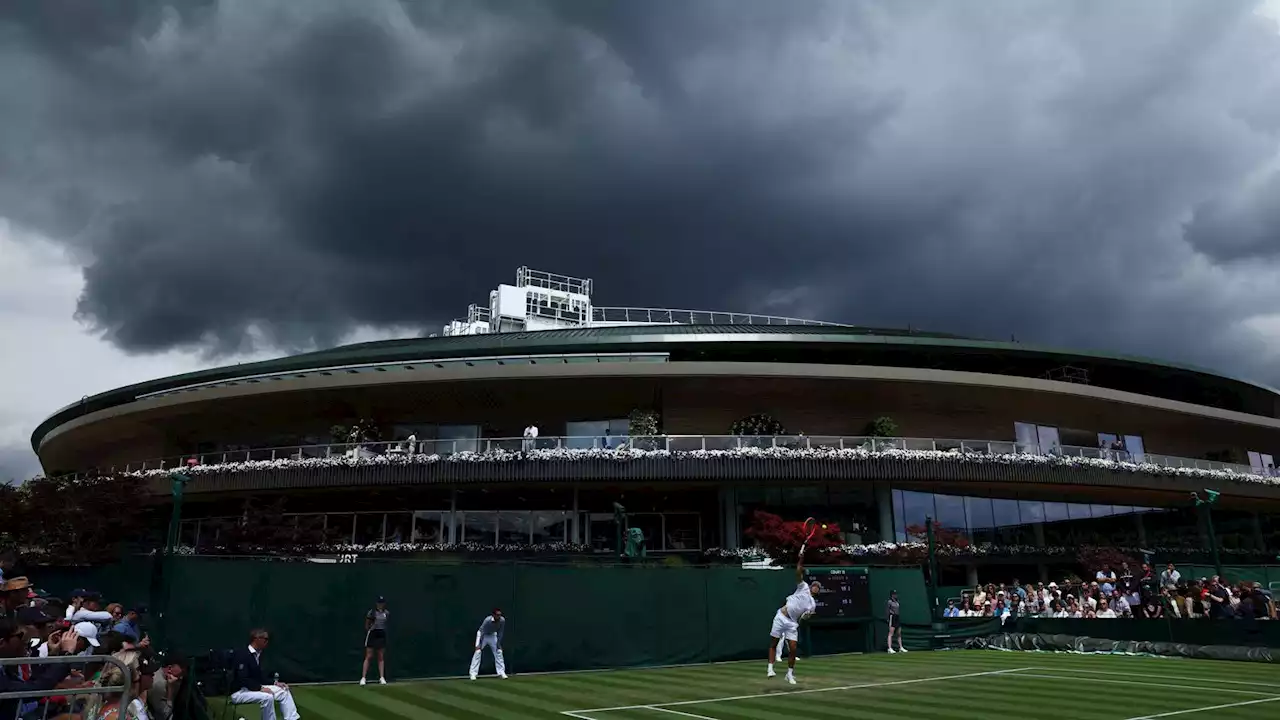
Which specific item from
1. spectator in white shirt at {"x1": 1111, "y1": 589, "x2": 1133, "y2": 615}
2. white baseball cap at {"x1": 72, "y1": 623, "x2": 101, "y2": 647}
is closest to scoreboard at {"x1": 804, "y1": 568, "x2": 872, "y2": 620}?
spectator in white shirt at {"x1": 1111, "y1": 589, "x2": 1133, "y2": 615}

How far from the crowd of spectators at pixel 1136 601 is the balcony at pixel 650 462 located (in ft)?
21.5

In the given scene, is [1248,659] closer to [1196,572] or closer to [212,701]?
[1196,572]

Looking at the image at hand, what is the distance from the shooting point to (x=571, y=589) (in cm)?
2008

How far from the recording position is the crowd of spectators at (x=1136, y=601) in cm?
2164

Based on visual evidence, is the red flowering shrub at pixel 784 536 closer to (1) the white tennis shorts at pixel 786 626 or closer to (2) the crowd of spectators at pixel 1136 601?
(2) the crowd of spectators at pixel 1136 601

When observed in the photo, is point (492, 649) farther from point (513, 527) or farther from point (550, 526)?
point (550, 526)

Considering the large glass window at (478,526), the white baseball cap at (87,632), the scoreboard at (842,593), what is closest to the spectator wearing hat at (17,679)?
the white baseball cap at (87,632)

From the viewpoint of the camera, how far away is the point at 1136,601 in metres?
25.5

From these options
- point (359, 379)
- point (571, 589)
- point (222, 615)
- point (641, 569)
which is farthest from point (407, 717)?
point (359, 379)

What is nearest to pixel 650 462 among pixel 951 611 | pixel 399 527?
pixel 951 611

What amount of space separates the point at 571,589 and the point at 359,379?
76.8 ft

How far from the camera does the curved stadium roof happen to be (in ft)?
132

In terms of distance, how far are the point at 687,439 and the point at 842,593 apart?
1198 cm

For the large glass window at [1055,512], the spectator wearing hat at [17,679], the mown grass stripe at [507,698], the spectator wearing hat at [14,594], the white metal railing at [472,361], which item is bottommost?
the mown grass stripe at [507,698]
